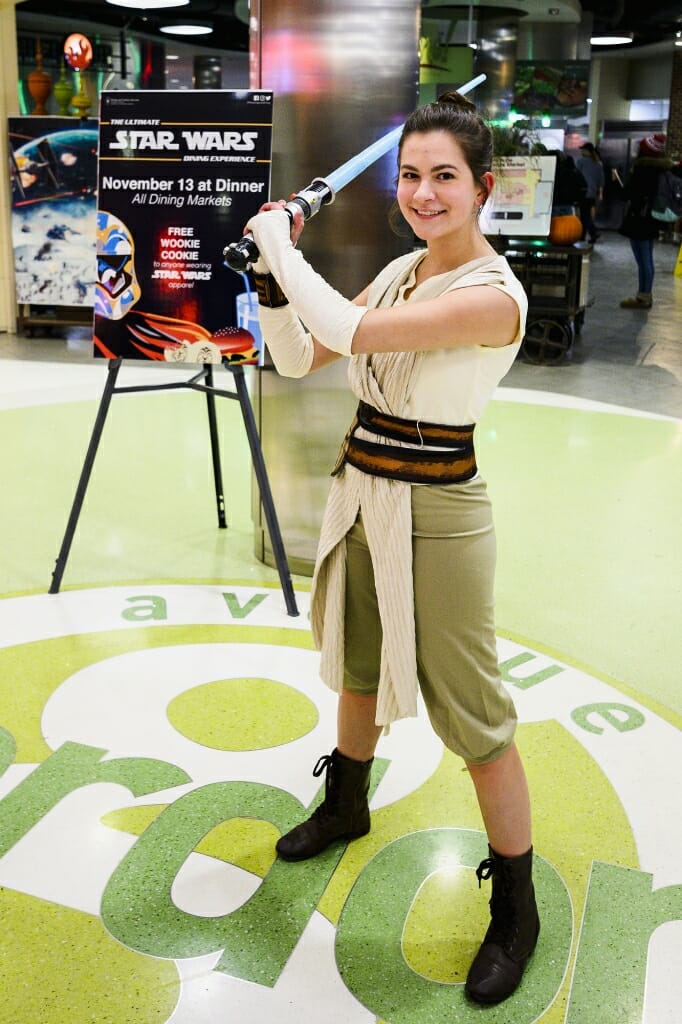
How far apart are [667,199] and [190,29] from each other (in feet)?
32.2

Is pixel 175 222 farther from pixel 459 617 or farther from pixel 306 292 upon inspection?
pixel 459 617

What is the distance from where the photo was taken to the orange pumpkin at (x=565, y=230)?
8023 mm

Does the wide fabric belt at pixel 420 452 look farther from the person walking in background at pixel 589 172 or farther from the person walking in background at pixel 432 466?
the person walking in background at pixel 589 172

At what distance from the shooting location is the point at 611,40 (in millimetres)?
17984

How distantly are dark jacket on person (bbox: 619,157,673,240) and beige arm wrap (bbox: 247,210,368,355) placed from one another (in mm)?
8792

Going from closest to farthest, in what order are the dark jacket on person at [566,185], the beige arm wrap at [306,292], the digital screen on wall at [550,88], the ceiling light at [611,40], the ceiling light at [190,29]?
the beige arm wrap at [306,292]
the dark jacket on person at [566,185]
the digital screen on wall at [550,88]
the ceiling light at [190,29]
the ceiling light at [611,40]

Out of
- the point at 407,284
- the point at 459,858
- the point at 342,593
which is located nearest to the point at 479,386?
the point at 407,284

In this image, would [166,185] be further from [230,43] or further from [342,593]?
[230,43]

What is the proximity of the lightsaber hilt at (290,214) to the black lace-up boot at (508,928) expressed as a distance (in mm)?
1162

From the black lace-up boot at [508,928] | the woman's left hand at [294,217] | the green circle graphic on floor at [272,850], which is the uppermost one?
the woman's left hand at [294,217]

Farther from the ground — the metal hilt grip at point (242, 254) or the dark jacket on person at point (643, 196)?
the dark jacket on person at point (643, 196)

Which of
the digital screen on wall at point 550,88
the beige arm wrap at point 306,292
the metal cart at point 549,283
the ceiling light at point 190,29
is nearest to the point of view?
the beige arm wrap at point 306,292

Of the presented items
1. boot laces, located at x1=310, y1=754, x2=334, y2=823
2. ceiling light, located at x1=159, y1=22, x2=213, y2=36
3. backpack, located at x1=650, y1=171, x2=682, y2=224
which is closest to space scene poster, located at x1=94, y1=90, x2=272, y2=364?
boot laces, located at x1=310, y1=754, x2=334, y2=823

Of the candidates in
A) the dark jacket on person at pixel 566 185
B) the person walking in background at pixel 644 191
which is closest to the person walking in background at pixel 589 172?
the person walking in background at pixel 644 191
